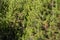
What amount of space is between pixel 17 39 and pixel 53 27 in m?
5.63

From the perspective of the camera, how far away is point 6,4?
1806 cm

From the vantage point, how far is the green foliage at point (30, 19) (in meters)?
12.5

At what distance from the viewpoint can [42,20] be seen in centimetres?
1330

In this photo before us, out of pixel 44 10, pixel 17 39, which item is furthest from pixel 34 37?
pixel 17 39

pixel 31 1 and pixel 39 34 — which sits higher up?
pixel 31 1

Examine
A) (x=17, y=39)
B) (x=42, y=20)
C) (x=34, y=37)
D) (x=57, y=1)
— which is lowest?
(x=17, y=39)

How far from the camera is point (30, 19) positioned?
48.2ft

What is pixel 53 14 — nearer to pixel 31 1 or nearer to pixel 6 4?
pixel 31 1

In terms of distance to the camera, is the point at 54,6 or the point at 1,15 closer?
the point at 54,6

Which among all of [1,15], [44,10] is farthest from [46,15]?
[1,15]

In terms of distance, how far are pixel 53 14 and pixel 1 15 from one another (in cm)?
575

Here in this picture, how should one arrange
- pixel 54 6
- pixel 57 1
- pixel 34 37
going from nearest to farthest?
pixel 57 1 → pixel 54 6 → pixel 34 37

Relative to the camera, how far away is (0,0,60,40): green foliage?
12459 mm

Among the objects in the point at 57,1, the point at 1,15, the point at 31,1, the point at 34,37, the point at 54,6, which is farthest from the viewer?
the point at 1,15
